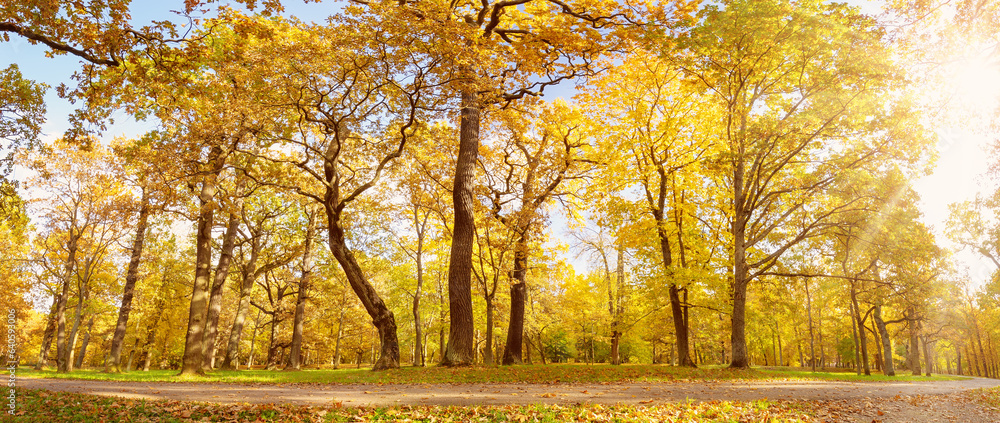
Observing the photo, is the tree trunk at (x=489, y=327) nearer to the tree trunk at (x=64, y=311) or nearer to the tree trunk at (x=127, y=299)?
the tree trunk at (x=127, y=299)

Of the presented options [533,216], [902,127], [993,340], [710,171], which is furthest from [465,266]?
[993,340]

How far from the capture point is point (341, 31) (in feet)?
36.3

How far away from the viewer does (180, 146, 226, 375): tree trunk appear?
47.3ft

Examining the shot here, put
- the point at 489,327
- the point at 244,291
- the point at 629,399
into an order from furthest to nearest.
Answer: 1. the point at 244,291
2. the point at 489,327
3. the point at 629,399

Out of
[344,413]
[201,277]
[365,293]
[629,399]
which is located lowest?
[629,399]

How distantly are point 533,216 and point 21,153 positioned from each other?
47.6ft

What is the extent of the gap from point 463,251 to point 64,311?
19437 millimetres

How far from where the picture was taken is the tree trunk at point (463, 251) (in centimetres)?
1337

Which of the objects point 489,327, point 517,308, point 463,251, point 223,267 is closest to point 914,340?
point 517,308

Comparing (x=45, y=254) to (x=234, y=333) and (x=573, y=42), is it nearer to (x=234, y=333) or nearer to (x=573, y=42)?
(x=234, y=333)

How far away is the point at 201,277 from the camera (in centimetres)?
1511

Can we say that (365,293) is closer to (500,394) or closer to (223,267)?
(223,267)

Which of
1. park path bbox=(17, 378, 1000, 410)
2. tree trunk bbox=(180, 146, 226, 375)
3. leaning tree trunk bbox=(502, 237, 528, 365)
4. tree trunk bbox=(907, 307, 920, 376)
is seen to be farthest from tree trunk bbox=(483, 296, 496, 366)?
tree trunk bbox=(907, 307, 920, 376)

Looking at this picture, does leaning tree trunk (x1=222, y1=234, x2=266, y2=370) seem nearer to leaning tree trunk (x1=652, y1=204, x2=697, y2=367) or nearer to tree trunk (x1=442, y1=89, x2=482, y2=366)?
tree trunk (x1=442, y1=89, x2=482, y2=366)
